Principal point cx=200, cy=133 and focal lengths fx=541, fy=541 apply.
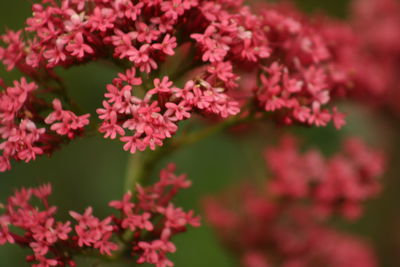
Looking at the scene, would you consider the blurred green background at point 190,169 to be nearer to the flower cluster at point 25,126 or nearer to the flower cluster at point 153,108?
the flower cluster at point 25,126

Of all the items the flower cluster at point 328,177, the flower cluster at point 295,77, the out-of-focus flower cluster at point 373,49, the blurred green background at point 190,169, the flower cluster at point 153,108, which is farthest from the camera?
the out-of-focus flower cluster at point 373,49

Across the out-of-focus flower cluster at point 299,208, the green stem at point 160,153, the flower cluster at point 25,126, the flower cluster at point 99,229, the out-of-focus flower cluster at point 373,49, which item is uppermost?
the out-of-focus flower cluster at point 373,49

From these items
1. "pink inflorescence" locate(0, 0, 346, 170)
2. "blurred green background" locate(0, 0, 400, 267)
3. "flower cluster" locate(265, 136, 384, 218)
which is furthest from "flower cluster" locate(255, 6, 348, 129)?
"blurred green background" locate(0, 0, 400, 267)

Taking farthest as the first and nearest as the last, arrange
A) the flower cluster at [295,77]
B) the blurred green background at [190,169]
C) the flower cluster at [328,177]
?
the blurred green background at [190,169] → the flower cluster at [328,177] → the flower cluster at [295,77]

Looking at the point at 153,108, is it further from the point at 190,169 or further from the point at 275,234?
the point at 190,169

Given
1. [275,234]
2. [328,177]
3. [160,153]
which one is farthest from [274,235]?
[160,153]

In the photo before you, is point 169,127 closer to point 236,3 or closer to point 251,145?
point 236,3

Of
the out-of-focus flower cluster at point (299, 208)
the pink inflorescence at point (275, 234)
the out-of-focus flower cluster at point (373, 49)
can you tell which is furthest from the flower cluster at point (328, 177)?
the out-of-focus flower cluster at point (373, 49)

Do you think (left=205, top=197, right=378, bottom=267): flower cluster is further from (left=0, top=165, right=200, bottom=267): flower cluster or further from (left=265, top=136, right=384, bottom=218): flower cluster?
(left=0, top=165, right=200, bottom=267): flower cluster
